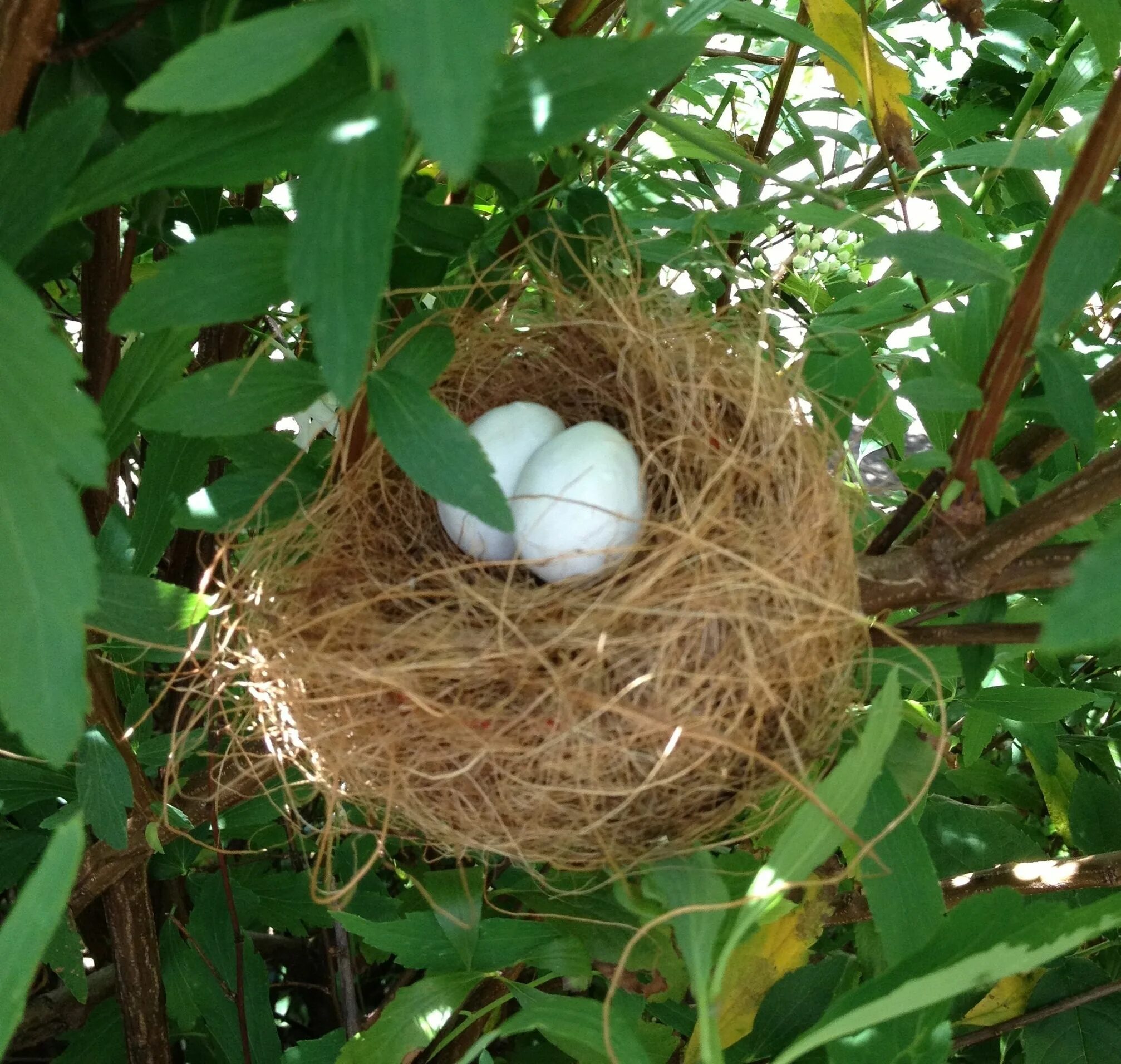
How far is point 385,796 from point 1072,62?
2.23 ft

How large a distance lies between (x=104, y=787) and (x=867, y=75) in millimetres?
623

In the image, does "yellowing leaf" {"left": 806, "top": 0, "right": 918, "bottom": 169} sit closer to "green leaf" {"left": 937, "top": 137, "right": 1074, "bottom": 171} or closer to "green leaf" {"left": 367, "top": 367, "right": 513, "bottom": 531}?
"green leaf" {"left": 937, "top": 137, "right": 1074, "bottom": 171}

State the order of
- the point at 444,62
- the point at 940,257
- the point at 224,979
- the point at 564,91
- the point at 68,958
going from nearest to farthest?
the point at 444,62, the point at 564,91, the point at 940,257, the point at 68,958, the point at 224,979

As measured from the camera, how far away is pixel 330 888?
0.71m

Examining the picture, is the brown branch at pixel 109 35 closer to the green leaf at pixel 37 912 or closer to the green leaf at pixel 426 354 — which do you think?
the green leaf at pixel 426 354

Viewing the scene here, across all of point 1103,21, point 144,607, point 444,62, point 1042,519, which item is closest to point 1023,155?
point 1103,21

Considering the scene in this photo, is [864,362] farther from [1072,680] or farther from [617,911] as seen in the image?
[1072,680]

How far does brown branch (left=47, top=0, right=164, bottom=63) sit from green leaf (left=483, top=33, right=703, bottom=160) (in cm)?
16

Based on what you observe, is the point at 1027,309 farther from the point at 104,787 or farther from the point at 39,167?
the point at 104,787

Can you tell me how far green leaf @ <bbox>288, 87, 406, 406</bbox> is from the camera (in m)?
0.34

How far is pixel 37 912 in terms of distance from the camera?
1.23 feet

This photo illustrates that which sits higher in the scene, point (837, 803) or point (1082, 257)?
point (1082, 257)

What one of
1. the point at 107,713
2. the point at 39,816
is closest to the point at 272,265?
the point at 107,713

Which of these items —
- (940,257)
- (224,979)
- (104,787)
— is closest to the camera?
(940,257)
